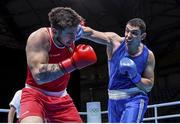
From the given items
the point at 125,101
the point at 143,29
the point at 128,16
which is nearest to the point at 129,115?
the point at 125,101

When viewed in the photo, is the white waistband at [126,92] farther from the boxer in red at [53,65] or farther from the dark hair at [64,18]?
the dark hair at [64,18]

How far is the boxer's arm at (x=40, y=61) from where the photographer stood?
112 inches

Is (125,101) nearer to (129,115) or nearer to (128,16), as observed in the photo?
(129,115)

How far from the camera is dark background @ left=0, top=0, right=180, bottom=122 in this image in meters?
11.6

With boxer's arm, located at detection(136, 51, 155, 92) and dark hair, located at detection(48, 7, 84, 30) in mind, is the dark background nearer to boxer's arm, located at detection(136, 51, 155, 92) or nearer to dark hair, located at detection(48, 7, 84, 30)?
boxer's arm, located at detection(136, 51, 155, 92)

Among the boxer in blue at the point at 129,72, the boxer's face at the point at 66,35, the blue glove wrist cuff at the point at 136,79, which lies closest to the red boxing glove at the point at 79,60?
the boxer's face at the point at 66,35

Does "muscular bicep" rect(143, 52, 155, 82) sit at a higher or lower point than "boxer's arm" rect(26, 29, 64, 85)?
lower

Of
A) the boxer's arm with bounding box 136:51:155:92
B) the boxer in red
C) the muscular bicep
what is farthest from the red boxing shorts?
the muscular bicep

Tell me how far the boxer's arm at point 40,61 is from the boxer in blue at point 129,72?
0.92 meters

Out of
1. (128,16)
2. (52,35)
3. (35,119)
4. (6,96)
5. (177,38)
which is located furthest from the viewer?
(177,38)

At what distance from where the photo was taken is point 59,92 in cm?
325

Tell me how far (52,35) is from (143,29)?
4.14ft

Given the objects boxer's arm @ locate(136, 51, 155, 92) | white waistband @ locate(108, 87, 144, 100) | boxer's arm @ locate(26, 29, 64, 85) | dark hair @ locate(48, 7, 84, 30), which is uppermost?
dark hair @ locate(48, 7, 84, 30)

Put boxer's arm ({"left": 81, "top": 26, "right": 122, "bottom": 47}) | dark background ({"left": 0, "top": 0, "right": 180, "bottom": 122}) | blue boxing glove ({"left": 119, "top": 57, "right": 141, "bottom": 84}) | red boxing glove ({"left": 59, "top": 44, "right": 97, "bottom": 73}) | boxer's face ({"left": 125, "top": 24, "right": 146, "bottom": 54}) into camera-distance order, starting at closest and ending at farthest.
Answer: red boxing glove ({"left": 59, "top": 44, "right": 97, "bottom": 73}) < boxer's arm ({"left": 81, "top": 26, "right": 122, "bottom": 47}) < blue boxing glove ({"left": 119, "top": 57, "right": 141, "bottom": 84}) < boxer's face ({"left": 125, "top": 24, "right": 146, "bottom": 54}) < dark background ({"left": 0, "top": 0, "right": 180, "bottom": 122})
